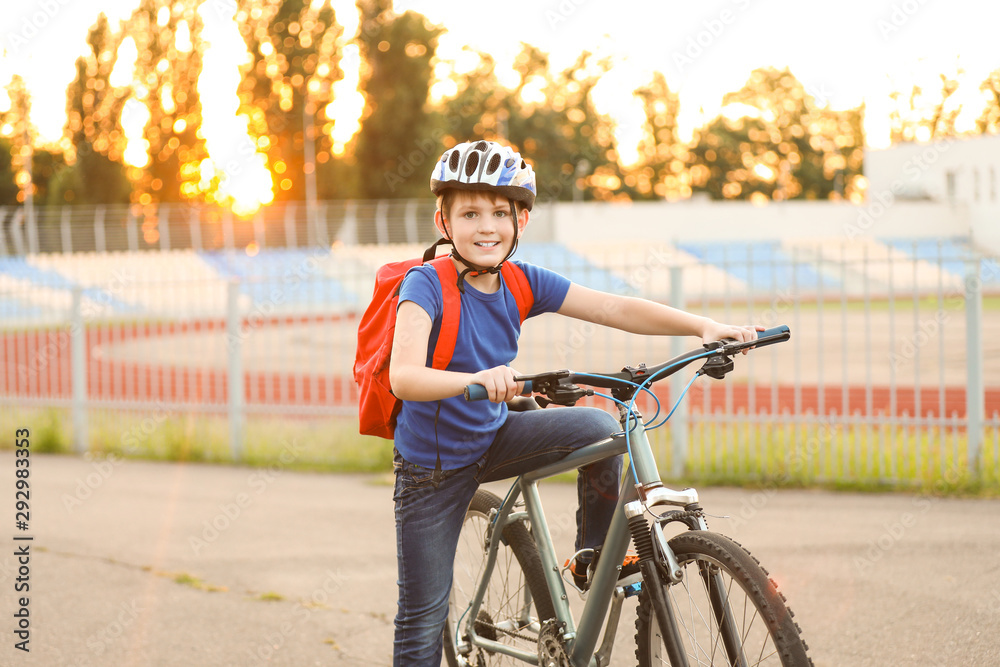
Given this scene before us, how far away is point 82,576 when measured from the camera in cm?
544

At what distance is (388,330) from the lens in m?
2.78

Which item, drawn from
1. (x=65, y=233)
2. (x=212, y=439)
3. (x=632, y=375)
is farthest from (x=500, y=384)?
(x=65, y=233)

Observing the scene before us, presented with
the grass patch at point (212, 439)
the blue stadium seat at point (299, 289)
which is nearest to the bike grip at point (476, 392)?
the grass patch at point (212, 439)

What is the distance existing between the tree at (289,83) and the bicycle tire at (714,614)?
48394mm

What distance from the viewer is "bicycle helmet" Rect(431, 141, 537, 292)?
274 centimetres

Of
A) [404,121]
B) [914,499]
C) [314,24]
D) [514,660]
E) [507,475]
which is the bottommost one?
[914,499]

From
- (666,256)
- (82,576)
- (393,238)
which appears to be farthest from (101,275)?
(82,576)

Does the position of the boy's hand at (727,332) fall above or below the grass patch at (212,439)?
above

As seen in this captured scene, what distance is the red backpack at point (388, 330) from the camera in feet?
9.06

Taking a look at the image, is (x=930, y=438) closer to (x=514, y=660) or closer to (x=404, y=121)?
(x=514, y=660)

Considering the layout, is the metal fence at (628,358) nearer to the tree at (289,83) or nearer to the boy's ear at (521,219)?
the boy's ear at (521,219)

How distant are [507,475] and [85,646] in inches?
96.2

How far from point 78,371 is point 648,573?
28.7 ft

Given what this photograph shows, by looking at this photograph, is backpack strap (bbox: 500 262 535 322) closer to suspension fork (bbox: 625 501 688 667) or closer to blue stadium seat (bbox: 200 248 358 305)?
suspension fork (bbox: 625 501 688 667)
